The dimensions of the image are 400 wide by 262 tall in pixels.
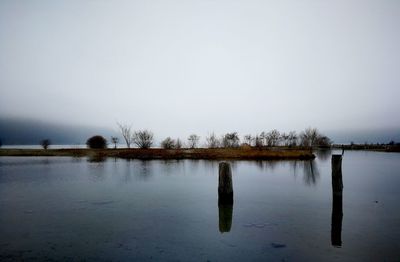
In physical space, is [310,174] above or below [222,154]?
below

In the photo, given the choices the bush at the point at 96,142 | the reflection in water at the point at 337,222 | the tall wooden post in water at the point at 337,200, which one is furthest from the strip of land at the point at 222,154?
the reflection in water at the point at 337,222

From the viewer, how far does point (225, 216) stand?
9867 millimetres

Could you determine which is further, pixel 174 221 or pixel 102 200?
pixel 102 200

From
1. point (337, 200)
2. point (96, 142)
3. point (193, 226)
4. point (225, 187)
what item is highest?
point (96, 142)

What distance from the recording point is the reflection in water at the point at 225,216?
8.58 m

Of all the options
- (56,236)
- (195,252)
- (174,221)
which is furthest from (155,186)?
(195,252)

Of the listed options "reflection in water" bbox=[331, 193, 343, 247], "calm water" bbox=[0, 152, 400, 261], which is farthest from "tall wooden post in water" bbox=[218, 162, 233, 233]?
"reflection in water" bbox=[331, 193, 343, 247]

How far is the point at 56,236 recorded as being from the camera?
7.65 m

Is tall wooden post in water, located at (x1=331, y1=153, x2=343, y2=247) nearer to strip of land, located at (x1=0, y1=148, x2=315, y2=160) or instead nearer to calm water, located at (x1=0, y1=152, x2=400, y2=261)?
calm water, located at (x1=0, y1=152, x2=400, y2=261)

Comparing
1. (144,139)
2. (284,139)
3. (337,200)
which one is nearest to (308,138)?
(284,139)

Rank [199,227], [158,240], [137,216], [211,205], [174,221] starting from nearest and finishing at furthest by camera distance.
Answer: [158,240] → [199,227] → [174,221] → [137,216] → [211,205]

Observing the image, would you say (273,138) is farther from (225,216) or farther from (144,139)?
(225,216)

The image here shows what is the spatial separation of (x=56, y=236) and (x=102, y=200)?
499cm

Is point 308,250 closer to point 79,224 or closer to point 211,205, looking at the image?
point 211,205
